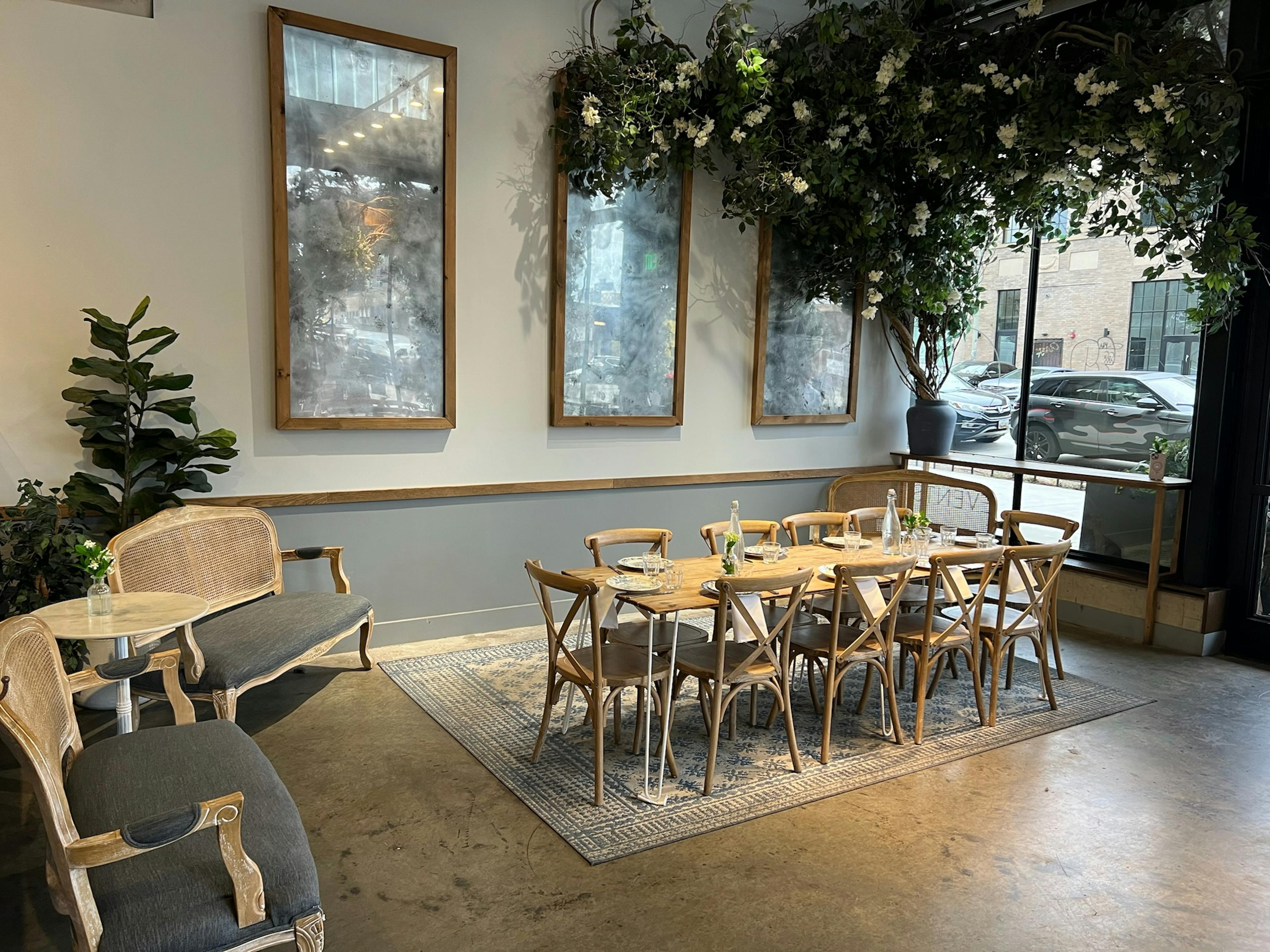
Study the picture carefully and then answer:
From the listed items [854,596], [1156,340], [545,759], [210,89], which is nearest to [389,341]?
[210,89]

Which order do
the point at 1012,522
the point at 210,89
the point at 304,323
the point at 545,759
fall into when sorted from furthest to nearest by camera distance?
the point at 1012,522
the point at 304,323
the point at 210,89
the point at 545,759

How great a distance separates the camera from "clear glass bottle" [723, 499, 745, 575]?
3623mm

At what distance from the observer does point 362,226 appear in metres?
4.55

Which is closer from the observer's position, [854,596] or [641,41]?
[854,596]

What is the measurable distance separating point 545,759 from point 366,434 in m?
2.06

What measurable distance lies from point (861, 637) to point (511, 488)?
7.68ft

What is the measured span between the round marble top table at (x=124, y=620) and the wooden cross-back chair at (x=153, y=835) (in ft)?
0.98

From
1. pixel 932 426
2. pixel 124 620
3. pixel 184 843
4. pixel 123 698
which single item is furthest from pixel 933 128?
pixel 184 843

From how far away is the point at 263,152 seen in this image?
4297 millimetres

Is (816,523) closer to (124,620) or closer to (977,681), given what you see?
(977,681)

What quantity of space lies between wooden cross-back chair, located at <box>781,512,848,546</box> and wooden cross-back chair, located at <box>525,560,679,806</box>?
4.47 ft

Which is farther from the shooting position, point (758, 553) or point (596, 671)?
point (758, 553)

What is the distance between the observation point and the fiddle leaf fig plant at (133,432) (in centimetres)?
382

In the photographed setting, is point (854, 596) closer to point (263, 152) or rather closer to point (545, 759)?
point (545, 759)
